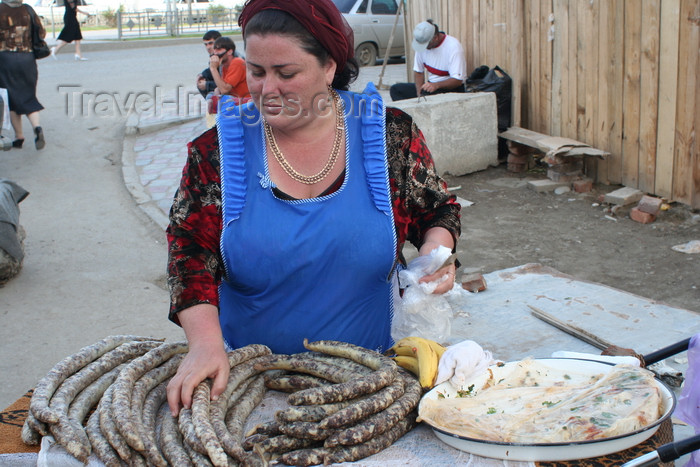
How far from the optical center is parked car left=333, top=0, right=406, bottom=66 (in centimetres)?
1672

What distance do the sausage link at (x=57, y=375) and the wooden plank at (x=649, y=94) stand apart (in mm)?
5602

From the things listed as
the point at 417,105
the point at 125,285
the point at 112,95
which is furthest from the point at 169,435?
the point at 112,95

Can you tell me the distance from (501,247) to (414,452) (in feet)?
15.0

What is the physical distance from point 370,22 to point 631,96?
11.1 m

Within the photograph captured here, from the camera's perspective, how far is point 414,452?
5.95ft

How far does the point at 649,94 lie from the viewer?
6.45 meters

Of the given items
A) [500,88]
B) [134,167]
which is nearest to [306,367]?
[500,88]

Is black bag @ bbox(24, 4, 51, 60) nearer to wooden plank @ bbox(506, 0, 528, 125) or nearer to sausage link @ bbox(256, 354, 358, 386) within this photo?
wooden plank @ bbox(506, 0, 528, 125)

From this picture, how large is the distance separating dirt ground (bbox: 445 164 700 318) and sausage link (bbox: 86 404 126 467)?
3.90 meters

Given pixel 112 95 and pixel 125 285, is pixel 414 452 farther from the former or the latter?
pixel 112 95

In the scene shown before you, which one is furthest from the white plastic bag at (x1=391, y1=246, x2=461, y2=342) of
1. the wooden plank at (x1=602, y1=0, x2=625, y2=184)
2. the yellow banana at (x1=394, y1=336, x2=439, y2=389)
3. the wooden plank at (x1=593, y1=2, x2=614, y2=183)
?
the wooden plank at (x1=593, y1=2, x2=614, y2=183)

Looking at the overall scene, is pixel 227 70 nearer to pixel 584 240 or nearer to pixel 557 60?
pixel 557 60

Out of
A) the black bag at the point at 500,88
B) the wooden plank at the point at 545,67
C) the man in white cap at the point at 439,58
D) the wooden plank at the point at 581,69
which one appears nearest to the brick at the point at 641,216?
the wooden plank at the point at 581,69

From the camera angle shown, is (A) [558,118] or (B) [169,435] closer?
(B) [169,435]
